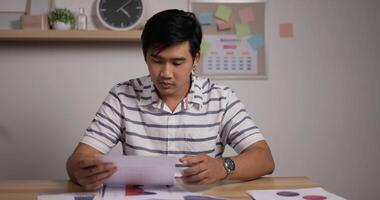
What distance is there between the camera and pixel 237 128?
1.53m

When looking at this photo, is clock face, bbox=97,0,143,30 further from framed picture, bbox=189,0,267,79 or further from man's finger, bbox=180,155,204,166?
man's finger, bbox=180,155,204,166

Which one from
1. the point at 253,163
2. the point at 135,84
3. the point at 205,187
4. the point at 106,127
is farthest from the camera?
the point at 135,84

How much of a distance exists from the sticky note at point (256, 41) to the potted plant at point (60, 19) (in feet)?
3.32

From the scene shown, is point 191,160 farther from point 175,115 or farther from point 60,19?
point 60,19

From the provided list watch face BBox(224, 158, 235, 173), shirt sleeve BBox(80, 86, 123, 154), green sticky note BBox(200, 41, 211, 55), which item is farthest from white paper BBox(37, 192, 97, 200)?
green sticky note BBox(200, 41, 211, 55)

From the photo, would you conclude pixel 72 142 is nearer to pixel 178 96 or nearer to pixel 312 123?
pixel 178 96

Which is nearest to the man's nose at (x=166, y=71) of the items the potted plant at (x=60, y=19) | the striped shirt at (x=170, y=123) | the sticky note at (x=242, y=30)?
the striped shirt at (x=170, y=123)

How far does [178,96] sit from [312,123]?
1315 millimetres

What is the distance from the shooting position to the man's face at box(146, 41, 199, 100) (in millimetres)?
1413

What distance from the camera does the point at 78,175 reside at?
1.18 metres

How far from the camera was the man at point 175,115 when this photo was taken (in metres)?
1.40

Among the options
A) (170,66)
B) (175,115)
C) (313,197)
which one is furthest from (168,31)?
(313,197)

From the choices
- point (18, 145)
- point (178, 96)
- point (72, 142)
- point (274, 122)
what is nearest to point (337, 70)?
point (274, 122)

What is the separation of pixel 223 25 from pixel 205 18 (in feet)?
0.36
